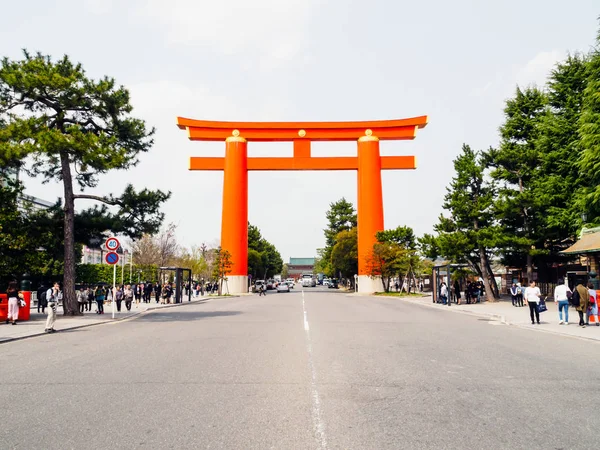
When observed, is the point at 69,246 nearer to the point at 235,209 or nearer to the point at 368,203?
the point at 235,209

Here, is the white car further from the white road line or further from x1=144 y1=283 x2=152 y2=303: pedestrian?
the white road line

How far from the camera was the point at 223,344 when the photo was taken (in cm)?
1193

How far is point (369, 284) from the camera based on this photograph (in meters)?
55.3

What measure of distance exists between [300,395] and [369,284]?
4942 centimetres

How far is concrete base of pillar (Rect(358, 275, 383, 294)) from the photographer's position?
5512 cm

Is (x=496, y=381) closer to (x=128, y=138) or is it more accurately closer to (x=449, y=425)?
(x=449, y=425)

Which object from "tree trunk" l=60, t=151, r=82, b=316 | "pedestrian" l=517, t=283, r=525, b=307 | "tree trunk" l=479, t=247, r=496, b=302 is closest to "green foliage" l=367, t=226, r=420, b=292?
"tree trunk" l=479, t=247, r=496, b=302

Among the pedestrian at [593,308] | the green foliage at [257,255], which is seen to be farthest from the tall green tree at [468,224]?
the green foliage at [257,255]

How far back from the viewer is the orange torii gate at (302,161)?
5262 cm

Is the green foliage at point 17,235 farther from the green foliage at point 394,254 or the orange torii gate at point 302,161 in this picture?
the green foliage at point 394,254

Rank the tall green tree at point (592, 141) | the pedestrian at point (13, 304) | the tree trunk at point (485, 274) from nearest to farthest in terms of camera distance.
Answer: the pedestrian at point (13, 304) → the tall green tree at point (592, 141) → the tree trunk at point (485, 274)

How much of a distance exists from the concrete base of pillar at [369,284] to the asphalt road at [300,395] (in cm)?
4266

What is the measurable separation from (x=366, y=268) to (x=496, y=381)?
47.7 m

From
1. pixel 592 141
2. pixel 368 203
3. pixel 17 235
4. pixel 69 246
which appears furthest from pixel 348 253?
pixel 17 235
